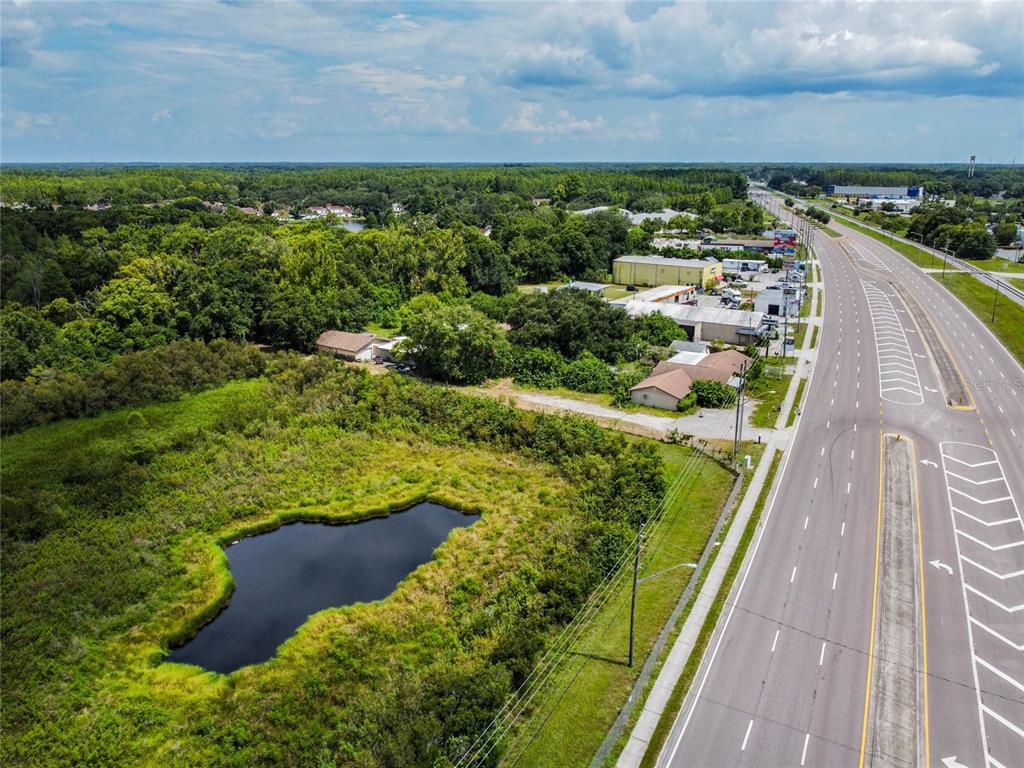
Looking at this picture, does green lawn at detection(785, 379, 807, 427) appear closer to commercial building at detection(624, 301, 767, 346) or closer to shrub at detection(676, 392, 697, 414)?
shrub at detection(676, 392, 697, 414)

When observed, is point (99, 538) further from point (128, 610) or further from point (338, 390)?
point (338, 390)

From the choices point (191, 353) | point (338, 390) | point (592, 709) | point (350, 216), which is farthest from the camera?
point (350, 216)

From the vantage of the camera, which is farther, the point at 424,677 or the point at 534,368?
the point at 534,368

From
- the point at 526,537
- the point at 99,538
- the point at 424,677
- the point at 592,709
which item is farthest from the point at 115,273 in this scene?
the point at 592,709

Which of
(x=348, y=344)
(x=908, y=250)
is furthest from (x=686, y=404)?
(x=908, y=250)

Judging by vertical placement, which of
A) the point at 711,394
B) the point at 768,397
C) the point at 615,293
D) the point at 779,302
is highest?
the point at 779,302

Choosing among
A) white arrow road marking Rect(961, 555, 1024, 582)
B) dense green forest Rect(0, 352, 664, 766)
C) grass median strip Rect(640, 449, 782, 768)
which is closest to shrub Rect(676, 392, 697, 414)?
dense green forest Rect(0, 352, 664, 766)

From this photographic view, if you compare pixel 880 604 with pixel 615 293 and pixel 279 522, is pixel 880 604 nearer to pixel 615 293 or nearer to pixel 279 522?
pixel 279 522
